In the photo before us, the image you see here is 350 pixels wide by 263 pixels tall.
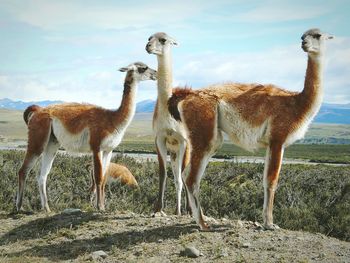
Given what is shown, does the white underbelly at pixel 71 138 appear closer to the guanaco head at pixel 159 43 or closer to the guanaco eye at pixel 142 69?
the guanaco eye at pixel 142 69

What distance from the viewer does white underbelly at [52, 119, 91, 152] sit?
1093 cm

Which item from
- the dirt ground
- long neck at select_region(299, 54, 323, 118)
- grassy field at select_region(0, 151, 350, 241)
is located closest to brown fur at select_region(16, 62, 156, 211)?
grassy field at select_region(0, 151, 350, 241)

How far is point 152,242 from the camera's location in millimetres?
7785

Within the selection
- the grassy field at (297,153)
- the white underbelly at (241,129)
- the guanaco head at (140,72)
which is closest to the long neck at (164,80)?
the white underbelly at (241,129)

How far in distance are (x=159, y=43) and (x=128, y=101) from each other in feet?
6.64

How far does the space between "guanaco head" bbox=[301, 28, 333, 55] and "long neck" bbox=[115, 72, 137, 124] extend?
161 inches

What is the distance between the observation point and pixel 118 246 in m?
7.80

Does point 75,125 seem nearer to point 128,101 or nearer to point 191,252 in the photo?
point 128,101

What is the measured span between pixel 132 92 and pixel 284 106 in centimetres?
391

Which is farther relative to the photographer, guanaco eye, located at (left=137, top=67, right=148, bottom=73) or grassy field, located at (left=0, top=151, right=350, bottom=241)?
grassy field, located at (left=0, top=151, right=350, bottom=241)

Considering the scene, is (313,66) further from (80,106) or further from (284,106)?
(80,106)

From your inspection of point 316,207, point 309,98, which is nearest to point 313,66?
point 309,98

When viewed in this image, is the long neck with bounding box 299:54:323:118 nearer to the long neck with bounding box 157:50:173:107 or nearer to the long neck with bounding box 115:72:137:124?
the long neck with bounding box 157:50:173:107

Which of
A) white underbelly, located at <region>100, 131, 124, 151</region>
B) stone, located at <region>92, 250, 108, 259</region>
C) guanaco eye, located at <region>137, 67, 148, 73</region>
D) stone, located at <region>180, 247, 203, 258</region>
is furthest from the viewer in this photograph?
guanaco eye, located at <region>137, 67, 148, 73</region>
